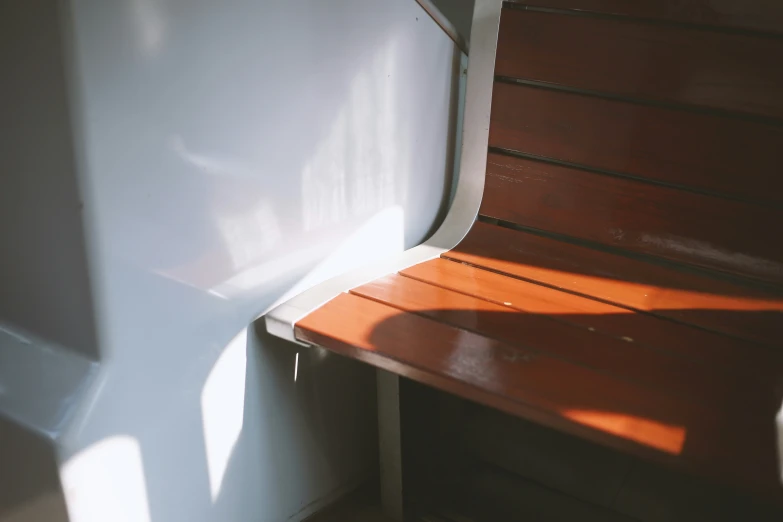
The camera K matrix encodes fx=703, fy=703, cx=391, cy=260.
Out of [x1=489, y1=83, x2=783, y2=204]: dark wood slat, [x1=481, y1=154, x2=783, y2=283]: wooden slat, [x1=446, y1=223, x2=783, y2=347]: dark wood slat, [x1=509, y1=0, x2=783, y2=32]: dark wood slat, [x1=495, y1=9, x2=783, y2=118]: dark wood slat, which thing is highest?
[x1=509, y1=0, x2=783, y2=32]: dark wood slat

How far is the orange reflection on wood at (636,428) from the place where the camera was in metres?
0.87

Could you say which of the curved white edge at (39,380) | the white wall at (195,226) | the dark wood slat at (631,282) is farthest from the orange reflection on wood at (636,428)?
the curved white edge at (39,380)

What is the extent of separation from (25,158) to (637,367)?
35.3 inches

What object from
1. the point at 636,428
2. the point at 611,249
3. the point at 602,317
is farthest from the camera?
the point at 611,249

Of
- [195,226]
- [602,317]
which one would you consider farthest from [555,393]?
[195,226]

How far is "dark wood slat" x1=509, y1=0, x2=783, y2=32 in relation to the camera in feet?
3.90

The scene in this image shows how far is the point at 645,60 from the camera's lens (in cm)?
130

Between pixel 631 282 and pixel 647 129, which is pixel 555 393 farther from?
pixel 647 129

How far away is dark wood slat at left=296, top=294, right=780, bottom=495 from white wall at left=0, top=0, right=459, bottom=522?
175 millimetres

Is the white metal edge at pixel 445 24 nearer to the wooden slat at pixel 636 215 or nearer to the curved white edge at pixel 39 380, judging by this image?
the wooden slat at pixel 636 215

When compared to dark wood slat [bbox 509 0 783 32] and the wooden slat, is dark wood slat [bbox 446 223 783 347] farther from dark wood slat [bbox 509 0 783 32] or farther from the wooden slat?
dark wood slat [bbox 509 0 783 32]

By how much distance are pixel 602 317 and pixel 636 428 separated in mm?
325

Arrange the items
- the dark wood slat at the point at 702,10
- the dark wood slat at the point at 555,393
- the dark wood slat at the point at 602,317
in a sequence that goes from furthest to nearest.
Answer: the dark wood slat at the point at 702,10 < the dark wood slat at the point at 602,317 < the dark wood slat at the point at 555,393

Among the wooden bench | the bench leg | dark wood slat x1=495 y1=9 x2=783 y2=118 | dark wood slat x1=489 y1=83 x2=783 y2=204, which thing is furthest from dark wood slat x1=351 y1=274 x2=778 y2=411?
dark wood slat x1=495 y1=9 x2=783 y2=118
